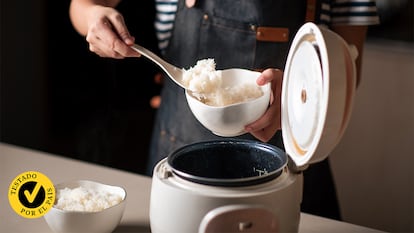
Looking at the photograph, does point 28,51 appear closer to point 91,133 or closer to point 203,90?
point 91,133

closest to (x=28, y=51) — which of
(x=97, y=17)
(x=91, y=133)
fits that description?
(x=91, y=133)

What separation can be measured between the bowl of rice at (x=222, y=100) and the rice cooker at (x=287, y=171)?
0.09 meters

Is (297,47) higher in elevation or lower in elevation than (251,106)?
higher

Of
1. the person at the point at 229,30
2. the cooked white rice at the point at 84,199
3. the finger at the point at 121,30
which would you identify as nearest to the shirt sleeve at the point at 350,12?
the person at the point at 229,30

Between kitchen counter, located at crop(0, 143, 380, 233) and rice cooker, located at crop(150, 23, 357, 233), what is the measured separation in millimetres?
149

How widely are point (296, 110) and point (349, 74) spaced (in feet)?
0.46

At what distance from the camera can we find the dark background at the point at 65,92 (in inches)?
80.5

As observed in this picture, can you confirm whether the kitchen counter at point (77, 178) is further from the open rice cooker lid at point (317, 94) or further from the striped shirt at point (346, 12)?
the striped shirt at point (346, 12)

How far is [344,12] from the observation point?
1.31 m

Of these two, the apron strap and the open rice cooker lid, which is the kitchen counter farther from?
the apron strap

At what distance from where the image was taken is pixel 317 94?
76 cm

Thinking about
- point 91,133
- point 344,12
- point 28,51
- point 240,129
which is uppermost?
point 344,12

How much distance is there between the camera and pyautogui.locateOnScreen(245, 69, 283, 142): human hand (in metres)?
0.98

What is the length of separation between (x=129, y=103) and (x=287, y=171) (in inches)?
50.1
